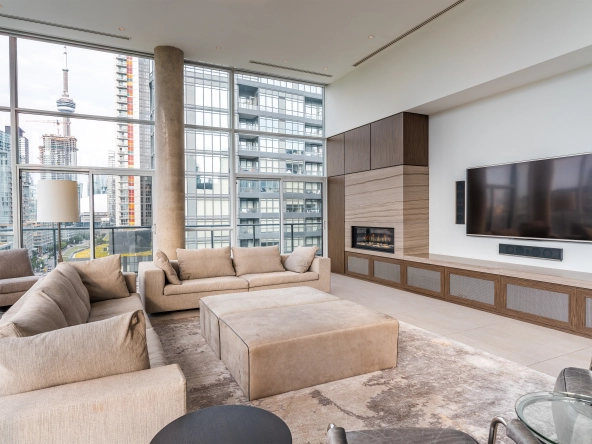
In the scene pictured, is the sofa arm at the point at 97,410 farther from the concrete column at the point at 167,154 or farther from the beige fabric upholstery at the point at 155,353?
the concrete column at the point at 167,154

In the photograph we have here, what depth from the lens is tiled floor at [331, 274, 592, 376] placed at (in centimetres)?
286

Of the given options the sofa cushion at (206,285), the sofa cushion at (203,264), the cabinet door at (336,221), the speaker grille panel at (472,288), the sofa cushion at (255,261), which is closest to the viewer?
the sofa cushion at (206,285)

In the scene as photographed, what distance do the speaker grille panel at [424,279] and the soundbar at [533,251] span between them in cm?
85

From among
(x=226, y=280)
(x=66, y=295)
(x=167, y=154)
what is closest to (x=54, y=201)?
(x=66, y=295)

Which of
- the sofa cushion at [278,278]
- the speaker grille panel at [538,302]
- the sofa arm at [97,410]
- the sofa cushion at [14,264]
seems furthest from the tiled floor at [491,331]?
the sofa cushion at [14,264]

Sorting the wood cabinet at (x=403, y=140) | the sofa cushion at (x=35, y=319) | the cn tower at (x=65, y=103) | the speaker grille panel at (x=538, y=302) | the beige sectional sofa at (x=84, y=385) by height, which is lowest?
the speaker grille panel at (x=538, y=302)

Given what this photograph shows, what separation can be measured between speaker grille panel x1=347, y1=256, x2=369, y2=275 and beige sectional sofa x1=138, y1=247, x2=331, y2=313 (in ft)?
4.74

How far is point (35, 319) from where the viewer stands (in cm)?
161

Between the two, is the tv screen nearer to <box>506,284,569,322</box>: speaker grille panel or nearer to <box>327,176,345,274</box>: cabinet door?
<box>506,284,569,322</box>: speaker grille panel

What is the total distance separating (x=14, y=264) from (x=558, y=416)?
5.56 meters

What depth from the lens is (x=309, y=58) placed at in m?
5.89

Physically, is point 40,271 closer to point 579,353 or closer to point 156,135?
point 156,135

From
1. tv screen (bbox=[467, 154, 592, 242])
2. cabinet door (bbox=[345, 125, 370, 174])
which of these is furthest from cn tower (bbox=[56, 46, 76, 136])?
tv screen (bbox=[467, 154, 592, 242])

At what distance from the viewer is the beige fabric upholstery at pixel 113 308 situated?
285 centimetres
